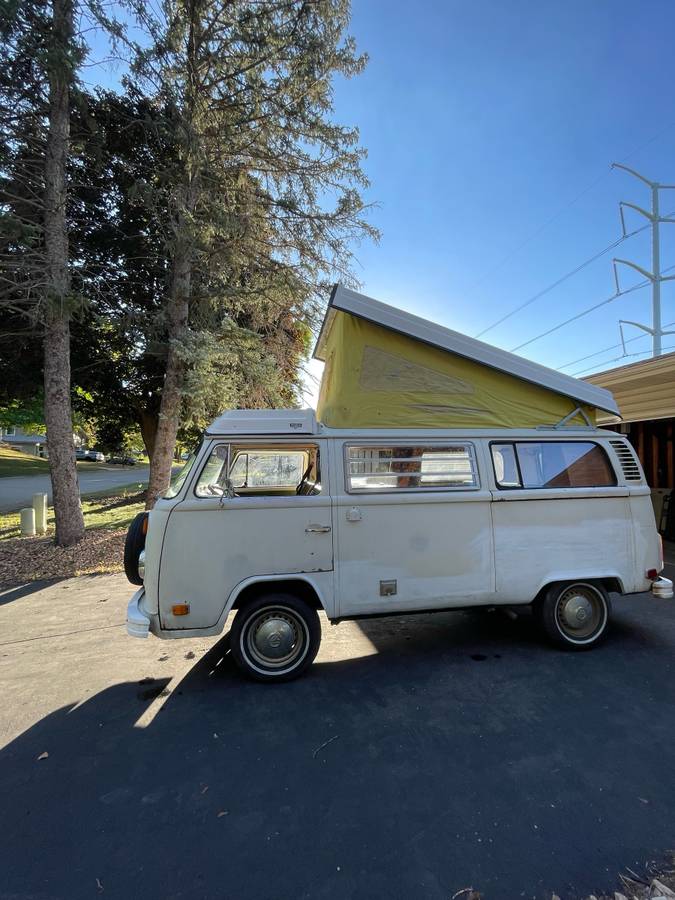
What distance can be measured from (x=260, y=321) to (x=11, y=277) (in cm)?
561

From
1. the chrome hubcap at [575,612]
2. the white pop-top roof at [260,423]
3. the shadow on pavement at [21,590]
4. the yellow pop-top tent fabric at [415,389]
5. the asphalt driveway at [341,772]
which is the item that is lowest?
the shadow on pavement at [21,590]

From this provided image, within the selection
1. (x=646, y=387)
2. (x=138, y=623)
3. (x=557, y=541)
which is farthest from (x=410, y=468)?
(x=646, y=387)

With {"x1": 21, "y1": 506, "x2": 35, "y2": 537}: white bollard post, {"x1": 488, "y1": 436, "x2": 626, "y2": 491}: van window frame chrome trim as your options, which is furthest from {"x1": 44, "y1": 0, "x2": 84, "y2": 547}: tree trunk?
{"x1": 488, "y1": 436, "x2": 626, "y2": 491}: van window frame chrome trim

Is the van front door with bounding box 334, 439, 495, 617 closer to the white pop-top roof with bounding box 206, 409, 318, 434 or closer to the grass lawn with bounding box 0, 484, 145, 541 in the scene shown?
the white pop-top roof with bounding box 206, 409, 318, 434

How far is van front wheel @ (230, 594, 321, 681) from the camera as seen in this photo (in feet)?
11.5

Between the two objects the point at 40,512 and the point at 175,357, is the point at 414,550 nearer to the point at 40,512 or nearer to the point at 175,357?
the point at 175,357

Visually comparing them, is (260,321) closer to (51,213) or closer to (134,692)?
(51,213)

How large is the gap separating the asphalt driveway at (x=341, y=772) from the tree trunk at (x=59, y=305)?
4.96 meters

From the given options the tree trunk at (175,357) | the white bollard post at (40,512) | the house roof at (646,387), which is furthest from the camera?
the white bollard post at (40,512)

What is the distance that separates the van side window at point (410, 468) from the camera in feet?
12.2

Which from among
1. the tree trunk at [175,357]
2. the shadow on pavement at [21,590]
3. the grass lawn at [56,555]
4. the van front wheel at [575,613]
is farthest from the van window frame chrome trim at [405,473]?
the tree trunk at [175,357]

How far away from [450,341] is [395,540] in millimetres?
1991

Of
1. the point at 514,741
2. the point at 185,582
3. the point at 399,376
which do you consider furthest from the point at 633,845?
the point at 399,376

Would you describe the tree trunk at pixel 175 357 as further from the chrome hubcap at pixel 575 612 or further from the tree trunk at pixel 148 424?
the chrome hubcap at pixel 575 612
